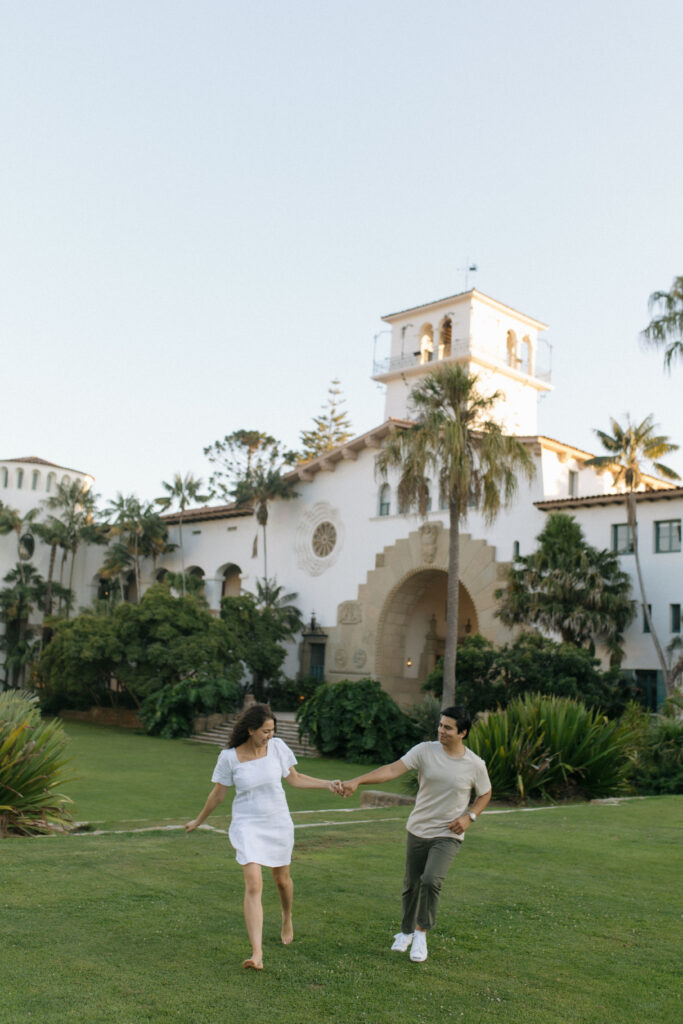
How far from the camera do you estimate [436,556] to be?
1371 inches

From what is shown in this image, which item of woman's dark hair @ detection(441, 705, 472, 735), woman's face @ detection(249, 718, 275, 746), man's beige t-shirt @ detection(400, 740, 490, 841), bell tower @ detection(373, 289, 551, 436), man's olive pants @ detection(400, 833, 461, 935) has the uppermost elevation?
bell tower @ detection(373, 289, 551, 436)

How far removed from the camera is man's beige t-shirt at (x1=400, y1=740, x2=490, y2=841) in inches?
238

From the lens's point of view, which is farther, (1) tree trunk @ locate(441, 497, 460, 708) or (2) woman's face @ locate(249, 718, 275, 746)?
(1) tree trunk @ locate(441, 497, 460, 708)

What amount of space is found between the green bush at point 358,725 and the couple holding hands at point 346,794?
24.6 metres

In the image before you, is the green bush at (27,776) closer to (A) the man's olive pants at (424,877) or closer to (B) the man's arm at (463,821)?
(A) the man's olive pants at (424,877)

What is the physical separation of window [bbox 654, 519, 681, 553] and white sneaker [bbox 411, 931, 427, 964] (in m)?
24.4

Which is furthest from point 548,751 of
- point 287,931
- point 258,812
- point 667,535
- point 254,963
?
point 667,535

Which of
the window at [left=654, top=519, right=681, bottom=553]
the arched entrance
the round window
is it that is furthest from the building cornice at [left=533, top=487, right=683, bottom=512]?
the round window

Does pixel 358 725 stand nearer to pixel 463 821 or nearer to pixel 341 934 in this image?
pixel 341 934

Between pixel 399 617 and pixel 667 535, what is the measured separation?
38.3ft

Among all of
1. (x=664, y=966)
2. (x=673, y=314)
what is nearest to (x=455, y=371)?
(x=673, y=314)

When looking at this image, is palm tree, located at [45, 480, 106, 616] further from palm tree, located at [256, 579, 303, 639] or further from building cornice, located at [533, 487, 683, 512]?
building cornice, located at [533, 487, 683, 512]

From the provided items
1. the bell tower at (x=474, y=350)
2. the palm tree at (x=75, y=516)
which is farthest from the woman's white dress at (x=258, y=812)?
the palm tree at (x=75, y=516)

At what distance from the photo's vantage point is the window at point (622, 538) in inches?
1158
